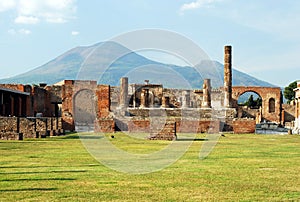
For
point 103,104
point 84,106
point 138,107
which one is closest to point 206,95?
point 138,107

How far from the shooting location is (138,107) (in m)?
48.0

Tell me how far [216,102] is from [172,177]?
56.0m

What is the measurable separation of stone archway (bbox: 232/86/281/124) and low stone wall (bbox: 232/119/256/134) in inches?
1252

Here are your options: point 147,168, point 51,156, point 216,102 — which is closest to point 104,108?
point 216,102

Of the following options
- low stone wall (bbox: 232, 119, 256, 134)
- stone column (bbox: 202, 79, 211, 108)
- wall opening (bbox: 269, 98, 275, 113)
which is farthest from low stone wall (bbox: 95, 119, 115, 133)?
wall opening (bbox: 269, 98, 275, 113)

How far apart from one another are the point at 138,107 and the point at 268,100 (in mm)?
25679

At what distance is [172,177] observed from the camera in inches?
381

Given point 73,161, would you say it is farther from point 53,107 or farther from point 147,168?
point 53,107

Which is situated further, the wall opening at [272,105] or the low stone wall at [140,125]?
the wall opening at [272,105]

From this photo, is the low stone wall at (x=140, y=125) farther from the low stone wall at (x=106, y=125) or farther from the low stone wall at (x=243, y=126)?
the low stone wall at (x=243, y=126)

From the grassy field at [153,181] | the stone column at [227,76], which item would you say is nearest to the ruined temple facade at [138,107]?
the stone column at [227,76]

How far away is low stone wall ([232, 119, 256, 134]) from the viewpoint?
34062 mm

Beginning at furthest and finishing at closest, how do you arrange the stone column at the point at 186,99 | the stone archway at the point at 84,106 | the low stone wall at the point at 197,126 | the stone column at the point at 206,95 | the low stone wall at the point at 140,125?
the stone column at the point at 186,99
the stone archway at the point at 84,106
the stone column at the point at 206,95
the low stone wall at the point at 197,126
the low stone wall at the point at 140,125

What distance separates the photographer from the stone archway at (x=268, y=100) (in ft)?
219
